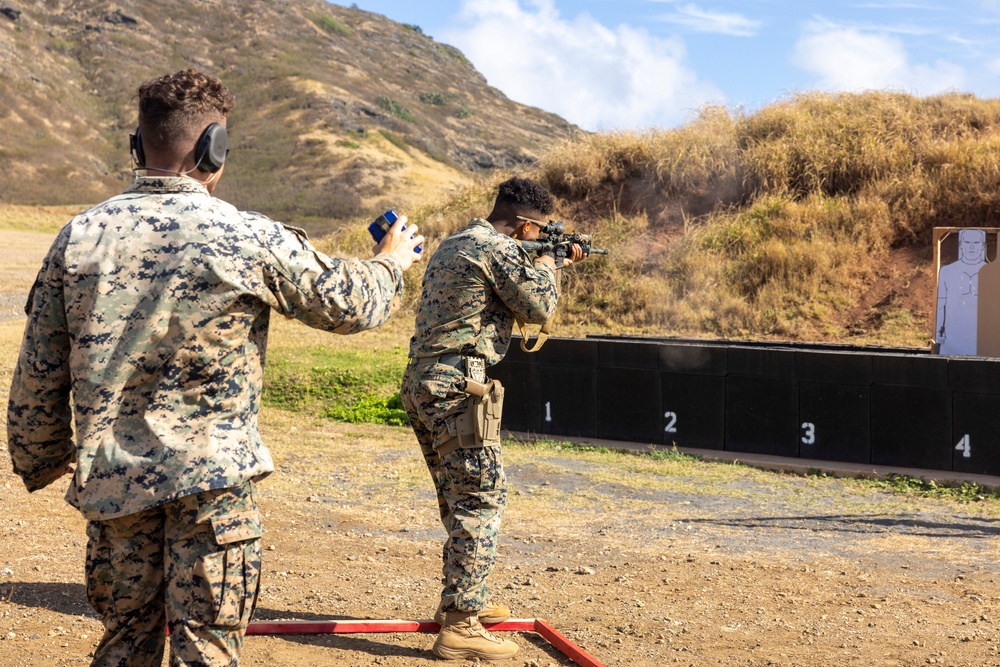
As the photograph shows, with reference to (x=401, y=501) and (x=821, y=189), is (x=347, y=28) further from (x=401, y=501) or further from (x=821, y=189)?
(x=401, y=501)

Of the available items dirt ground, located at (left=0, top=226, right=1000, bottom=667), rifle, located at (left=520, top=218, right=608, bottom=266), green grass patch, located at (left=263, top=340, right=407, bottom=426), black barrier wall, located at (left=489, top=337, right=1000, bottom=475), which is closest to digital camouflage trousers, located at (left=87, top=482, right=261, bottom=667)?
dirt ground, located at (left=0, top=226, right=1000, bottom=667)

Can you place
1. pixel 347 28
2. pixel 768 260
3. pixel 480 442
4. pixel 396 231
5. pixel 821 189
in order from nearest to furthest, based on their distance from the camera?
pixel 396 231, pixel 480 442, pixel 768 260, pixel 821 189, pixel 347 28

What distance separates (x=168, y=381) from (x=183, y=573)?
0.51m

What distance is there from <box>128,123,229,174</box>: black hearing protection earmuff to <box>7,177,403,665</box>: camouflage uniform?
71 millimetres

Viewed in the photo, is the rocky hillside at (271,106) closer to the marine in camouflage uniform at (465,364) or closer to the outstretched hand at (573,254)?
the outstretched hand at (573,254)

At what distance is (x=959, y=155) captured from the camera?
1839 centimetres

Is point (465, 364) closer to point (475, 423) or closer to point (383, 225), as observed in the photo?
point (475, 423)

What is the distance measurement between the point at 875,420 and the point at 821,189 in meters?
10.9

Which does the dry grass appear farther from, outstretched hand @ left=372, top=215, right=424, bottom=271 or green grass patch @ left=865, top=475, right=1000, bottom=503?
outstretched hand @ left=372, top=215, right=424, bottom=271

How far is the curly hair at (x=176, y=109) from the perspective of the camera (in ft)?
9.18

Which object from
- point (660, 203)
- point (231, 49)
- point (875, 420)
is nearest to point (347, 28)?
point (231, 49)

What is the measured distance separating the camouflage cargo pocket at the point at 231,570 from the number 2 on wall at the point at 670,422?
775 cm

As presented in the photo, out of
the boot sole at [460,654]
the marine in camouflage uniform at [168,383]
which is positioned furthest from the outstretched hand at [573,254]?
the marine in camouflage uniform at [168,383]

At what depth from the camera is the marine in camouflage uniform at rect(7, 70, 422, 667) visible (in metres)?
2.70
